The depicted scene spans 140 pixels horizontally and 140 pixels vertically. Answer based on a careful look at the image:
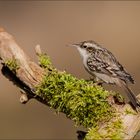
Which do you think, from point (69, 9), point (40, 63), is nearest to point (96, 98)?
point (40, 63)

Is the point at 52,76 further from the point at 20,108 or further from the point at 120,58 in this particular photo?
the point at 120,58

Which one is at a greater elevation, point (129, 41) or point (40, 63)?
point (40, 63)

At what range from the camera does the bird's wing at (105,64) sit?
A: 32.9 feet

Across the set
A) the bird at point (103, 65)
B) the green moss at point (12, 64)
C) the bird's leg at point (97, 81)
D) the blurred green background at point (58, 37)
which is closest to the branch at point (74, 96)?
the green moss at point (12, 64)

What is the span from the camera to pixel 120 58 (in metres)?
21.1

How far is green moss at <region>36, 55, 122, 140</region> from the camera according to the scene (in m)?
8.77

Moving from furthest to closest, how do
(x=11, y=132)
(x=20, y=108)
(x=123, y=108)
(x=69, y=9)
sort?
(x=69, y=9) → (x=20, y=108) → (x=11, y=132) → (x=123, y=108)

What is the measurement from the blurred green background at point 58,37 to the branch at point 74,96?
845cm

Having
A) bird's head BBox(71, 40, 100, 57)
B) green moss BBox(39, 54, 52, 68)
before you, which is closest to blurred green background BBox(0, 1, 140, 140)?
bird's head BBox(71, 40, 100, 57)

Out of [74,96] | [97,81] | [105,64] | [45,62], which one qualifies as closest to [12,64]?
[45,62]

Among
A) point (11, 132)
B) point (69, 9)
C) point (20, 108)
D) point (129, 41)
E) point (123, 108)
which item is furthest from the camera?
point (69, 9)

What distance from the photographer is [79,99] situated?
884 centimetres

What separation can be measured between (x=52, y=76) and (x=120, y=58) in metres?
12.2

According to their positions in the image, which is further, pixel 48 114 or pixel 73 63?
pixel 73 63
